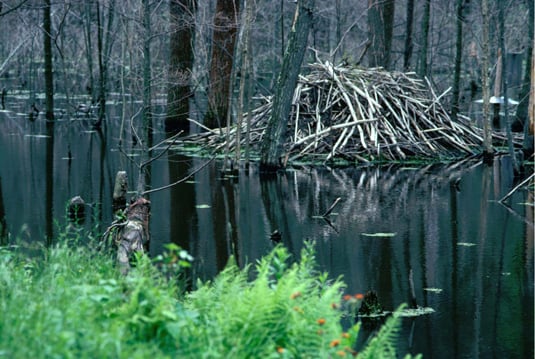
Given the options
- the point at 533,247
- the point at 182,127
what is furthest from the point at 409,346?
the point at 182,127

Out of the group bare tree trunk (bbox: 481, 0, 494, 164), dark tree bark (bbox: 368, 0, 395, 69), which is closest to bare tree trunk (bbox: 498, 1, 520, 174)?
bare tree trunk (bbox: 481, 0, 494, 164)

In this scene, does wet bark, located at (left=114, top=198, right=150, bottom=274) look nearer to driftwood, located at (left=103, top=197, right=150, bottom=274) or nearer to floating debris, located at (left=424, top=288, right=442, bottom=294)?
driftwood, located at (left=103, top=197, right=150, bottom=274)

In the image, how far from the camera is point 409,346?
7.89 metres

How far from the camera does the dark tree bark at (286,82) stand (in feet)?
60.6

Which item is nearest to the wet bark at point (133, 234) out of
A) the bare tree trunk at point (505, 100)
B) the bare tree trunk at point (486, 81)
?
the bare tree trunk at point (505, 100)

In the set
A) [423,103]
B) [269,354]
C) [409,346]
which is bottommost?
[409,346]

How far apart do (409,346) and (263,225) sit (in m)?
5.87

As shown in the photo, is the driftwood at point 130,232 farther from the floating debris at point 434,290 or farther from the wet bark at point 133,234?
the floating debris at point 434,290

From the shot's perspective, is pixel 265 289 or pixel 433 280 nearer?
pixel 265 289

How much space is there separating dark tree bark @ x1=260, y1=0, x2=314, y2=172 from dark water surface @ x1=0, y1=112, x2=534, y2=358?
0.66 metres

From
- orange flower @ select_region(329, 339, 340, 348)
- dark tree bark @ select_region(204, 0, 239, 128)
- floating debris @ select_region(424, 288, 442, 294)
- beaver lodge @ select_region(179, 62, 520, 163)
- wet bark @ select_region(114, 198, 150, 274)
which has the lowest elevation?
floating debris @ select_region(424, 288, 442, 294)

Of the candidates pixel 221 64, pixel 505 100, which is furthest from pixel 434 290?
pixel 221 64

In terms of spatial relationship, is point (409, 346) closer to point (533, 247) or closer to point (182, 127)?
point (533, 247)

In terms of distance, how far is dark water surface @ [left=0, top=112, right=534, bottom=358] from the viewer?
350 inches
